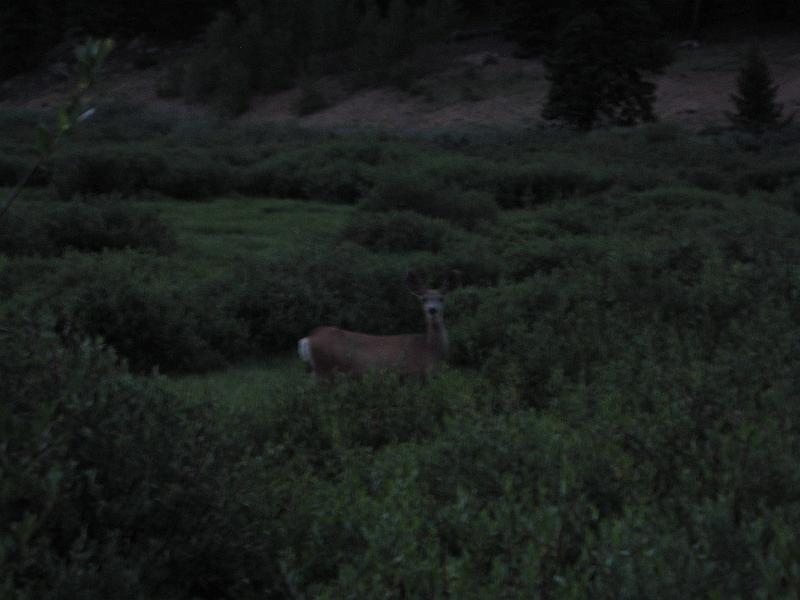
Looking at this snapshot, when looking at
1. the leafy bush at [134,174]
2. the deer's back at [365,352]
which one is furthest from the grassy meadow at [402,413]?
the leafy bush at [134,174]

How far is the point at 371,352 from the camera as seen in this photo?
32.0 ft

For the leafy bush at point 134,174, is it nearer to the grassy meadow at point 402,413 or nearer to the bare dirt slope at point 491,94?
the grassy meadow at point 402,413

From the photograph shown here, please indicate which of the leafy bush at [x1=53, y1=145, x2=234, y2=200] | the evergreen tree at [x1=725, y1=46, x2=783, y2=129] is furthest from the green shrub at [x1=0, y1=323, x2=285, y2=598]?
the evergreen tree at [x1=725, y1=46, x2=783, y2=129]

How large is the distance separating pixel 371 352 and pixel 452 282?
234 cm

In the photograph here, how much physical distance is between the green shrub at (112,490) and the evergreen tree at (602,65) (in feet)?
93.8

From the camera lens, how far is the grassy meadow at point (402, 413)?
4.71m

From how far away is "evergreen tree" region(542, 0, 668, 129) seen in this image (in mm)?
33031

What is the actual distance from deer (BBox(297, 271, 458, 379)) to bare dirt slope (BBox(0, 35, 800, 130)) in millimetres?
28965

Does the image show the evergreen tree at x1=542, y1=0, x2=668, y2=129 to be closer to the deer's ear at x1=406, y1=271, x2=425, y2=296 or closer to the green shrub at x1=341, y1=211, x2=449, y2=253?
the green shrub at x1=341, y1=211, x2=449, y2=253

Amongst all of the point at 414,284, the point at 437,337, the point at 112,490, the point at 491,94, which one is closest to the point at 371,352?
the point at 437,337

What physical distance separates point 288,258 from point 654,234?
524cm

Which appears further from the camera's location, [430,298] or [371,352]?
[430,298]

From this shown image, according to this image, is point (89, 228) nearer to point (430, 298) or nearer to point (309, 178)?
point (430, 298)

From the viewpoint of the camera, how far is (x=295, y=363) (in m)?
11.5
